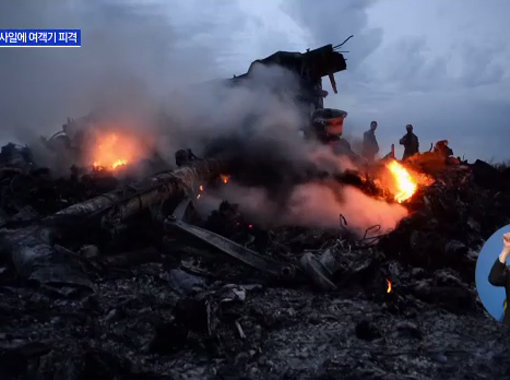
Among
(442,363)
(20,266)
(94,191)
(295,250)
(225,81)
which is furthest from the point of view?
(225,81)

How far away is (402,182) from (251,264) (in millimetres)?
5247

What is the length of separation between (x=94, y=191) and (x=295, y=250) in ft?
17.2

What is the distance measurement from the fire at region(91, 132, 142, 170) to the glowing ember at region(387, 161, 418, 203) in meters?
7.38

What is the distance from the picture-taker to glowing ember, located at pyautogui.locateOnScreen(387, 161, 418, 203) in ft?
32.0

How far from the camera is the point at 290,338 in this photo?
495 centimetres

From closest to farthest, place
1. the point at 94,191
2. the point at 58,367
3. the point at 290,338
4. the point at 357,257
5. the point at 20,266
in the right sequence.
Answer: the point at 58,367, the point at 290,338, the point at 20,266, the point at 357,257, the point at 94,191

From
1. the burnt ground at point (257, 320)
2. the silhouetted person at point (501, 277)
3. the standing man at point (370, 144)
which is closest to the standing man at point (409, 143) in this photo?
the standing man at point (370, 144)

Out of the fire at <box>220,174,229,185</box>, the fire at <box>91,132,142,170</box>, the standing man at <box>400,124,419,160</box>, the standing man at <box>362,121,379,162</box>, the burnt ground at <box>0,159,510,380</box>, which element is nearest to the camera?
the burnt ground at <box>0,159,510,380</box>

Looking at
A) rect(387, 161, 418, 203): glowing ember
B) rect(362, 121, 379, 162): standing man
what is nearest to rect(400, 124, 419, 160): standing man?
rect(362, 121, 379, 162): standing man

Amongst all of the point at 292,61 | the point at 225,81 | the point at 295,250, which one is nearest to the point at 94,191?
the point at 295,250

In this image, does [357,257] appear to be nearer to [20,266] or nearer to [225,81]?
[20,266]

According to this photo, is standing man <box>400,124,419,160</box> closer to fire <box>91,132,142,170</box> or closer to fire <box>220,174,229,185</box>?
fire <box>220,174,229,185</box>

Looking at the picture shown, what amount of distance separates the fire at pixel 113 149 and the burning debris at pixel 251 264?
0.18 metres

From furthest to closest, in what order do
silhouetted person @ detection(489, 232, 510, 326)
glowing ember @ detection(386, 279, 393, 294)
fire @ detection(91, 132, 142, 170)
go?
fire @ detection(91, 132, 142, 170) < glowing ember @ detection(386, 279, 393, 294) < silhouetted person @ detection(489, 232, 510, 326)
